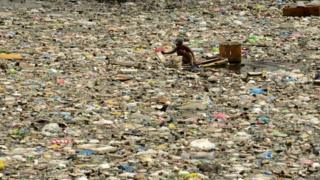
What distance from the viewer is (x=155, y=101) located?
6422 mm

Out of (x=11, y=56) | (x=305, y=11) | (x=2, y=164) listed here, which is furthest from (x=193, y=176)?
(x=305, y=11)

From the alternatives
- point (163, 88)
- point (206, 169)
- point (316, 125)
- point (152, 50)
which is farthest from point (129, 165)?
point (152, 50)

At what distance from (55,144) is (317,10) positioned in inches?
336

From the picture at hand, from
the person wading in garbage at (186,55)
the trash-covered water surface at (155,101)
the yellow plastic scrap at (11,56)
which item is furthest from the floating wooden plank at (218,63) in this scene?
the yellow plastic scrap at (11,56)

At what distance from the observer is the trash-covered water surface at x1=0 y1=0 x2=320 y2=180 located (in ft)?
15.4

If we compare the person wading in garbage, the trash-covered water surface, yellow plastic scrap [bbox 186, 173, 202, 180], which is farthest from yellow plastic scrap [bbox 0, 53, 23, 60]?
yellow plastic scrap [bbox 186, 173, 202, 180]

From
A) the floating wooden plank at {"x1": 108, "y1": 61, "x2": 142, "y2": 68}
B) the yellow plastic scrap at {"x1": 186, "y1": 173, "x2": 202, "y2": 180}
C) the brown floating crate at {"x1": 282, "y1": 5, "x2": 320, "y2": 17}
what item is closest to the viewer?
the yellow plastic scrap at {"x1": 186, "y1": 173, "x2": 202, "y2": 180}

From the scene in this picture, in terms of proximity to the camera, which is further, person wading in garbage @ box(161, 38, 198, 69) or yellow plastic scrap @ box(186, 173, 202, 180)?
person wading in garbage @ box(161, 38, 198, 69)

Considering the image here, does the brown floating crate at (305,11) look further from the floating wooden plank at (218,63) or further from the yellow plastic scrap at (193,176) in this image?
the yellow plastic scrap at (193,176)

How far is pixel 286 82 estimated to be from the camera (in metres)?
7.42

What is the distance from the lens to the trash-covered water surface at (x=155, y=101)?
469cm

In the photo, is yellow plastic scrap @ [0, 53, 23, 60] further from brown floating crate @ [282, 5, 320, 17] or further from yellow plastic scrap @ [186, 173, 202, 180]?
brown floating crate @ [282, 5, 320, 17]

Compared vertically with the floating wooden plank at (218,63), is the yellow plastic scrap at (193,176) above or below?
above

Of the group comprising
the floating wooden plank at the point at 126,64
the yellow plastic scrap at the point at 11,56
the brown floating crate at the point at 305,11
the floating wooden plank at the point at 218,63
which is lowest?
the floating wooden plank at the point at 218,63
